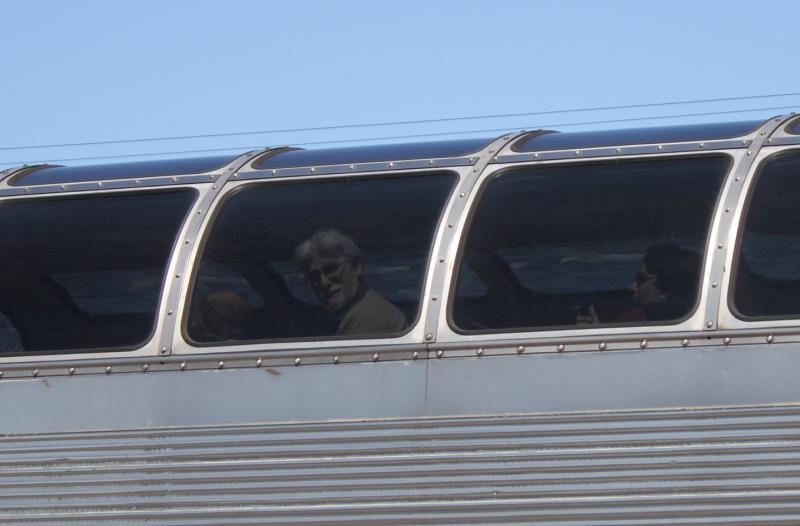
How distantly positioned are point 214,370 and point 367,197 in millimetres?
1060

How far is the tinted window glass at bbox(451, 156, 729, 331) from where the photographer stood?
5660 mm

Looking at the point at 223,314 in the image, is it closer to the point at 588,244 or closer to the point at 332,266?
the point at 332,266

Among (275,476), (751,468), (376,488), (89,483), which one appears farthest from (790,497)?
(89,483)

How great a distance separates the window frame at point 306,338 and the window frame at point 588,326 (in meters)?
Answer: 0.10

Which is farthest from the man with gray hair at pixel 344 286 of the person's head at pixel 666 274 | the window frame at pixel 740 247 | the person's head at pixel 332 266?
the window frame at pixel 740 247

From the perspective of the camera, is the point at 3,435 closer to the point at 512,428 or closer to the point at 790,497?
the point at 512,428

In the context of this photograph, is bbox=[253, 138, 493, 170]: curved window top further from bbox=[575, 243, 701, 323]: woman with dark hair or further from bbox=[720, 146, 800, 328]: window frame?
bbox=[720, 146, 800, 328]: window frame

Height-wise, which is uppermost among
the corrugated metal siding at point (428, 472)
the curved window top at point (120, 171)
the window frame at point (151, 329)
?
the curved window top at point (120, 171)

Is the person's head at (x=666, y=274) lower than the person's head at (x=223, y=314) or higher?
higher

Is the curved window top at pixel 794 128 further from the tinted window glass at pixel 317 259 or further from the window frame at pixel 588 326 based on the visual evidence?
the tinted window glass at pixel 317 259

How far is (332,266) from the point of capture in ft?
20.2

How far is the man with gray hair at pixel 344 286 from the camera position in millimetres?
5891

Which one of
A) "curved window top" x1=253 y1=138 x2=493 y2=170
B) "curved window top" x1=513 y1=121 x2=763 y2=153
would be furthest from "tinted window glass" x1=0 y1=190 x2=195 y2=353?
"curved window top" x1=513 y1=121 x2=763 y2=153

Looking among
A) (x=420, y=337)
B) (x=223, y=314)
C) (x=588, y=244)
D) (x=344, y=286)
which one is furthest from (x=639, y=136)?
(x=223, y=314)
